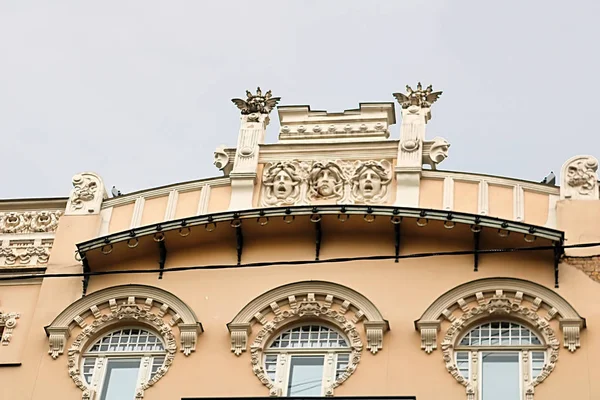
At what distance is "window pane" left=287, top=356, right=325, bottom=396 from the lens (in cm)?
2266

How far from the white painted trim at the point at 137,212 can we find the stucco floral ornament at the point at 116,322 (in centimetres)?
184

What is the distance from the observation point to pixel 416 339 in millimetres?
22688

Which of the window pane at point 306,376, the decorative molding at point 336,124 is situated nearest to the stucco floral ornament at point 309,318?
the window pane at point 306,376

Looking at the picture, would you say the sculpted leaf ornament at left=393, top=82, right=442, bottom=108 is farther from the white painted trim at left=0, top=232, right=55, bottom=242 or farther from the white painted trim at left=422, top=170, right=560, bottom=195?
the white painted trim at left=0, top=232, right=55, bottom=242

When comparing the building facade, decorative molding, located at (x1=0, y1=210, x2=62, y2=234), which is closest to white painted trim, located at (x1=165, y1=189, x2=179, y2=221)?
the building facade

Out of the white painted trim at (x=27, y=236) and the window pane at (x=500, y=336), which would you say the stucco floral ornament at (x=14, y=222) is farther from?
the window pane at (x=500, y=336)

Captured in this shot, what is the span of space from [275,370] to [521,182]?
547cm

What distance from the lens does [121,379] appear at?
23422 millimetres

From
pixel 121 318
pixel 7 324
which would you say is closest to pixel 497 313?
pixel 121 318

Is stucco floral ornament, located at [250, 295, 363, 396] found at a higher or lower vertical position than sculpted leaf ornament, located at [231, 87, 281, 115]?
lower

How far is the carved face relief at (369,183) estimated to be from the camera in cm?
2484

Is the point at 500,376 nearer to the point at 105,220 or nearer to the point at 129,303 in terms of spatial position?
the point at 129,303

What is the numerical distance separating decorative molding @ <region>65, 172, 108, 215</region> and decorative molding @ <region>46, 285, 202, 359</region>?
2.06 metres

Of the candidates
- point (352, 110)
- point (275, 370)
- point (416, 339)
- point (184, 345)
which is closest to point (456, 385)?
point (416, 339)
